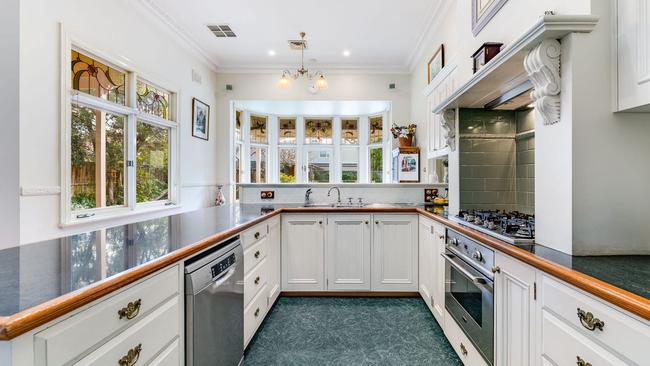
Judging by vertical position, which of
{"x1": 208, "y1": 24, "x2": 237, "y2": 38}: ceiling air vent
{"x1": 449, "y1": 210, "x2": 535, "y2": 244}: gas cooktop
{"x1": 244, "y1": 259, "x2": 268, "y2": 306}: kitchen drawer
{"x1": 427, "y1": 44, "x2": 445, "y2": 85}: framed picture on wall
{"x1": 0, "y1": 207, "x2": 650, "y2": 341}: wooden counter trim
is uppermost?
{"x1": 208, "y1": 24, "x2": 237, "y2": 38}: ceiling air vent

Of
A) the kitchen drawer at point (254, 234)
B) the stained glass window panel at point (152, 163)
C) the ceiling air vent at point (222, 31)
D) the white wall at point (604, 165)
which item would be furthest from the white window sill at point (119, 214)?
the white wall at point (604, 165)

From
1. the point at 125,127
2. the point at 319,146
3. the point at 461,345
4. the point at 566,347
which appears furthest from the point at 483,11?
the point at 319,146

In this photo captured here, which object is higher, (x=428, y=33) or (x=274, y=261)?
(x=428, y=33)

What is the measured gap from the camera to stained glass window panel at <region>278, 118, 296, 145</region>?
706cm

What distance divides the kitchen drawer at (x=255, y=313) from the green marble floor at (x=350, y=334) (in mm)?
106

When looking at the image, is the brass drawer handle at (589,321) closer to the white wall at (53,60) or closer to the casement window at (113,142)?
the white wall at (53,60)

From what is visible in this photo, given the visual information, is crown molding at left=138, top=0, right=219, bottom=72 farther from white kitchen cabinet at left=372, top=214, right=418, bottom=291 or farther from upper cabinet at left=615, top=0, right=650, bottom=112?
upper cabinet at left=615, top=0, right=650, bottom=112

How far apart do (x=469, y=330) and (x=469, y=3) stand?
2.28 metres

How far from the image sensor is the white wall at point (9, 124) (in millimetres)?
2039

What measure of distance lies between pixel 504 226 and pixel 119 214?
351 centimetres

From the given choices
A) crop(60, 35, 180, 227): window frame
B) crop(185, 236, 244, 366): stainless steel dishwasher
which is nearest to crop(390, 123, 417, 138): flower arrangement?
crop(60, 35, 180, 227): window frame

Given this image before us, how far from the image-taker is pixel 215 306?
4.68 ft

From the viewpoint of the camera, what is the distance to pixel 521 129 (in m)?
2.13

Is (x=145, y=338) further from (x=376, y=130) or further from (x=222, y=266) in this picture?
(x=376, y=130)
